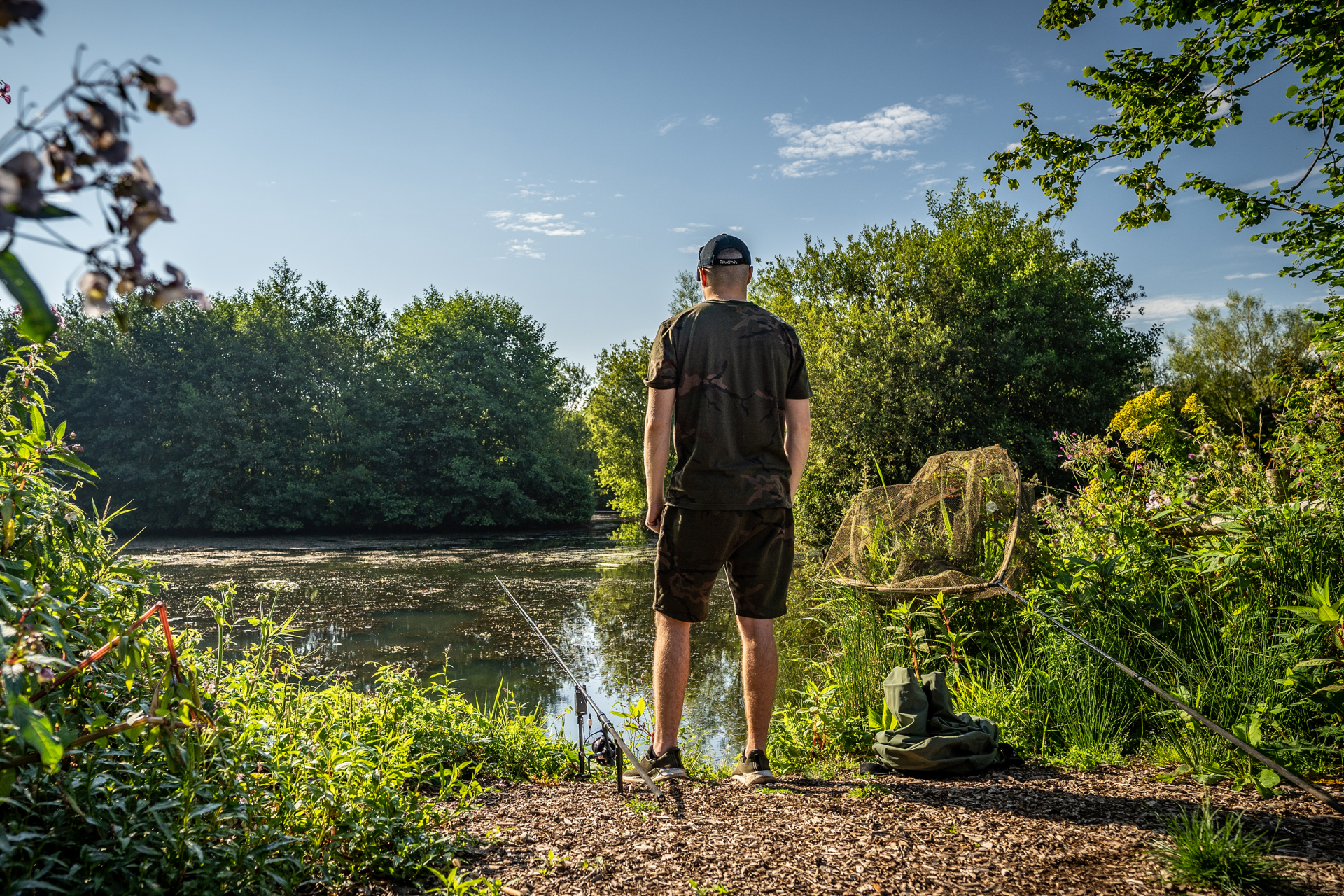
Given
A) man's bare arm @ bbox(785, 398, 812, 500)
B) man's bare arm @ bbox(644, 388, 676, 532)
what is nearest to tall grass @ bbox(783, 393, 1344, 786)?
man's bare arm @ bbox(785, 398, 812, 500)

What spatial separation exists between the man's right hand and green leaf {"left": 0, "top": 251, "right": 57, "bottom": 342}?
2.23 m

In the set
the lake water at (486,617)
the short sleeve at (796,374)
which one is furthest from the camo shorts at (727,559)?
the lake water at (486,617)

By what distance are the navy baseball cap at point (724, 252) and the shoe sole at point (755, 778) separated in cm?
184

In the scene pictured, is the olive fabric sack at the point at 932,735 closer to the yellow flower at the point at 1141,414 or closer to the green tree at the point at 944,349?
the yellow flower at the point at 1141,414

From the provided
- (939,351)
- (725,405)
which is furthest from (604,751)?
(939,351)

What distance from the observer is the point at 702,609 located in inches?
110

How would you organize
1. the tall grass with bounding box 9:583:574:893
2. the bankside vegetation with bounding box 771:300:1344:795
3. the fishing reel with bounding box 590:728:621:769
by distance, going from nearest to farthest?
the tall grass with bounding box 9:583:574:893
the bankside vegetation with bounding box 771:300:1344:795
the fishing reel with bounding box 590:728:621:769

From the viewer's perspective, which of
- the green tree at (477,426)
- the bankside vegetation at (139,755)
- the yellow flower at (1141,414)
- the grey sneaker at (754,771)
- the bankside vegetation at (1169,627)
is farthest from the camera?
the green tree at (477,426)

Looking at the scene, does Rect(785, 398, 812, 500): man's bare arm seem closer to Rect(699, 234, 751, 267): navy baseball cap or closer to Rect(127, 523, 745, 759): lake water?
Rect(699, 234, 751, 267): navy baseball cap

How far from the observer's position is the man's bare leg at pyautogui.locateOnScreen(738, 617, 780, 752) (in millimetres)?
2725

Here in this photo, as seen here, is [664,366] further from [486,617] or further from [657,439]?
[486,617]

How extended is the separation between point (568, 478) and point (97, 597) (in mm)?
26508

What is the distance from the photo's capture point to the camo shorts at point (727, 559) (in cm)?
274

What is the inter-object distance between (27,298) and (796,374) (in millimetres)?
2495
